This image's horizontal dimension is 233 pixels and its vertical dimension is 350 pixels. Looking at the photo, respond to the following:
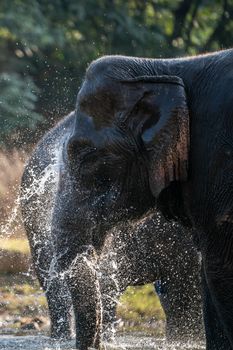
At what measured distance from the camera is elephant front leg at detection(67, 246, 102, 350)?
816cm

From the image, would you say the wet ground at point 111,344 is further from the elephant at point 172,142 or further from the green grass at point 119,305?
the elephant at point 172,142

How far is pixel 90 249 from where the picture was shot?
26.4ft

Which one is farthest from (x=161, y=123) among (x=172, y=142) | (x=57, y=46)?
(x=57, y=46)

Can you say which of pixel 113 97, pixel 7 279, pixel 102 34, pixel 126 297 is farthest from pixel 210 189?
pixel 102 34

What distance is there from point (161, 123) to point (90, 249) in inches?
76.4

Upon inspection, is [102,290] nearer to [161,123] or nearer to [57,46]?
[161,123]

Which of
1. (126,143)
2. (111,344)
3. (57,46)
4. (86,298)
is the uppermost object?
(126,143)

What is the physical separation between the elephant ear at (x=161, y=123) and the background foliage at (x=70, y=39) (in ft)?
41.7

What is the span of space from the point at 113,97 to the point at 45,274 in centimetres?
476

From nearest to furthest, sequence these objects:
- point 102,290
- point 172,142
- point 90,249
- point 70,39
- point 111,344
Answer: point 172,142 < point 90,249 < point 111,344 < point 102,290 < point 70,39

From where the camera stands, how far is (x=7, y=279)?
14648mm

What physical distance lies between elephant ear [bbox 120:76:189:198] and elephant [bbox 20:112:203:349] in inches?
10.7

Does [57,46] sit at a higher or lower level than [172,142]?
lower

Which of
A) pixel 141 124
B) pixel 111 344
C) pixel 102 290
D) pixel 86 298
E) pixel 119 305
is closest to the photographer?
pixel 141 124
